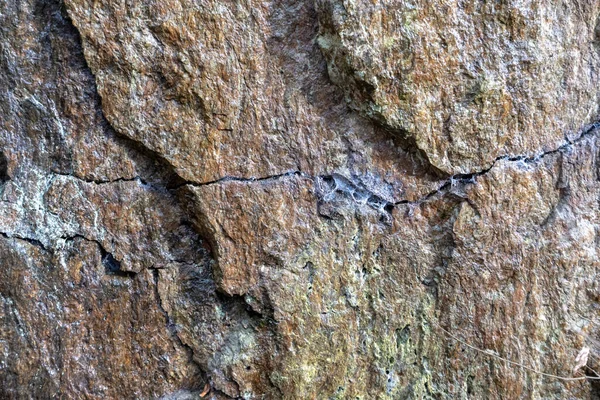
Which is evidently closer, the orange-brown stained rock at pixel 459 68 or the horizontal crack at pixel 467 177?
the orange-brown stained rock at pixel 459 68

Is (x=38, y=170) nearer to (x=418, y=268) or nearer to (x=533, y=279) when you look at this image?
(x=418, y=268)

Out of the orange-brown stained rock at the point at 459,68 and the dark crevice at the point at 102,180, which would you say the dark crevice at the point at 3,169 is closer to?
the dark crevice at the point at 102,180

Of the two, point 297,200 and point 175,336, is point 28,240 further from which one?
point 297,200

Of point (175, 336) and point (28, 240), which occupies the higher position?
point (28, 240)

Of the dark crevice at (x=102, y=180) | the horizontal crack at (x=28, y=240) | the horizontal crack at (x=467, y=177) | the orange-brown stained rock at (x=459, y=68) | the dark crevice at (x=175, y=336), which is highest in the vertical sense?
the orange-brown stained rock at (x=459, y=68)

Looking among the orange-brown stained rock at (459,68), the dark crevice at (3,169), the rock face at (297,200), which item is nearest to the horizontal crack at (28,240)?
the rock face at (297,200)

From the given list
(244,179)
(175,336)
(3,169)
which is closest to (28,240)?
(3,169)

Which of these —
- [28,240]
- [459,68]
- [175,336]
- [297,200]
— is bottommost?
[175,336]

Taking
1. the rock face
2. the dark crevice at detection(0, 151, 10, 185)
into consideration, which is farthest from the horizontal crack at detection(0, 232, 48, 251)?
the dark crevice at detection(0, 151, 10, 185)

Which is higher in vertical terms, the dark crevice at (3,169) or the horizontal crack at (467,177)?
the horizontal crack at (467,177)
